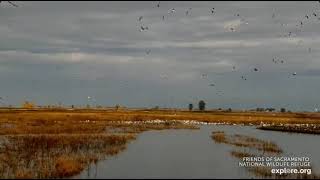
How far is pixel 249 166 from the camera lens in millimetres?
37281

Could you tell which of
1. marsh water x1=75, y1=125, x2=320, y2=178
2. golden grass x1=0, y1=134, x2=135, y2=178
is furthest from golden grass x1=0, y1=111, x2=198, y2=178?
marsh water x1=75, y1=125, x2=320, y2=178

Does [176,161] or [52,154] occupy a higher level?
[52,154]

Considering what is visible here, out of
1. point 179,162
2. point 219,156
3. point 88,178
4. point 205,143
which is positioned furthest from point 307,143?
point 88,178

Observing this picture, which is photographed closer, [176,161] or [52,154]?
[52,154]

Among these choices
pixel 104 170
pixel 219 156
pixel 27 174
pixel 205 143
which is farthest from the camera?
pixel 205 143

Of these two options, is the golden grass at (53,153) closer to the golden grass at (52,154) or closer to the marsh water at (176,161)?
the golden grass at (52,154)

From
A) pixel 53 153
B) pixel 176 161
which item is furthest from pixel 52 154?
pixel 176 161

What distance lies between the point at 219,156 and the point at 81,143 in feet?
41.7

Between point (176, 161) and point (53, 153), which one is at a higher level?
point (53, 153)

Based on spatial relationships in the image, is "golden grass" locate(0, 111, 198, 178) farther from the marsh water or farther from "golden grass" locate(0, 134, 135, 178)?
the marsh water

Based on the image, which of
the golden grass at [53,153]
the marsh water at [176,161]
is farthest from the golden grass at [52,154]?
the marsh water at [176,161]

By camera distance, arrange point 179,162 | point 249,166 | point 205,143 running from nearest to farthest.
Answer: point 249,166
point 179,162
point 205,143

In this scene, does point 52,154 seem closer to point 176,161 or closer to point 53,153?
point 53,153

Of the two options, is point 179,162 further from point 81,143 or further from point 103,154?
point 81,143
